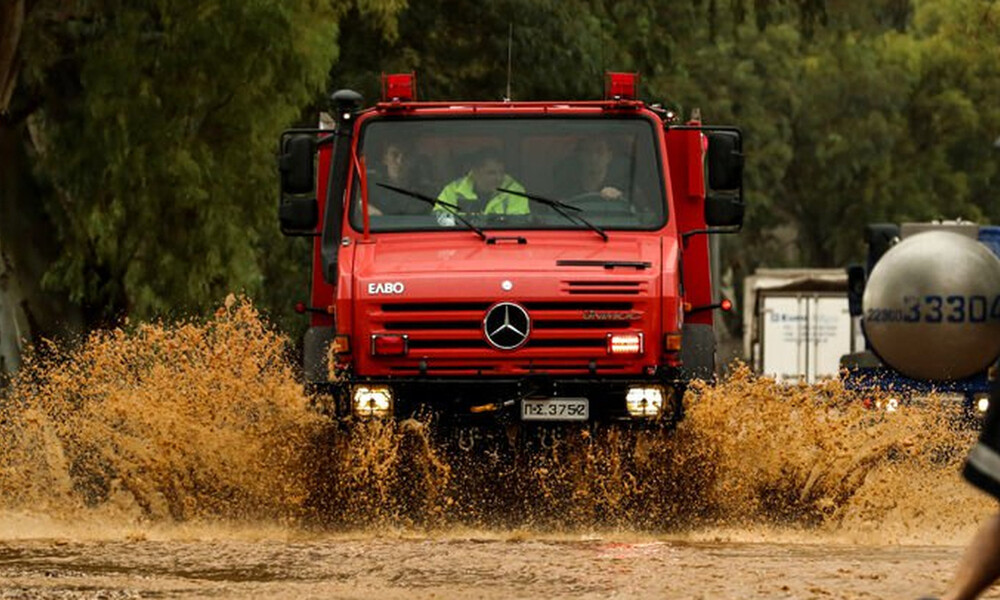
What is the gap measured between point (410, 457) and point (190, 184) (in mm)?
10908

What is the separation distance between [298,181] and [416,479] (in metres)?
1.99

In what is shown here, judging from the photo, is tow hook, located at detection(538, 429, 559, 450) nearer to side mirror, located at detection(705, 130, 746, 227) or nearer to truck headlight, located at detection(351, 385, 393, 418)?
truck headlight, located at detection(351, 385, 393, 418)

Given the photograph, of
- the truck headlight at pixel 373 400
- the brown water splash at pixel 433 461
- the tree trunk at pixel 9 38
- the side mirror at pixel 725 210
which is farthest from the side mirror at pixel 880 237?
the truck headlight at pixel 373 400

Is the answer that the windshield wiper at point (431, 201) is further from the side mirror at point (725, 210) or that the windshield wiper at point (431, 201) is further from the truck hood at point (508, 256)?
the side mirror at point (725, 210)

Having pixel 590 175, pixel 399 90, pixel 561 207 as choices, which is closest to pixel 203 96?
pixel 399 90

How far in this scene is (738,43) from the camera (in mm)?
66312

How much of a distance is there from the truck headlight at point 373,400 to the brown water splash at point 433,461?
2.9 inches

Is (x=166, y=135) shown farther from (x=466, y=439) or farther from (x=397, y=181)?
(x=466, y=439)

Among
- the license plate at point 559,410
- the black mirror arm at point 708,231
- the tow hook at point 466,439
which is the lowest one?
the tow hook at point 466,439

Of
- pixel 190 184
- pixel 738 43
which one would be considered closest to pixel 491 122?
pixel 190 184

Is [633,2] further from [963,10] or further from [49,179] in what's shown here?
[963,10]

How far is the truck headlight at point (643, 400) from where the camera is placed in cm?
1483

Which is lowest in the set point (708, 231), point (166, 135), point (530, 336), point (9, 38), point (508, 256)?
point (530, 336)

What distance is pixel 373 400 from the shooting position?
1484 cm
